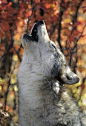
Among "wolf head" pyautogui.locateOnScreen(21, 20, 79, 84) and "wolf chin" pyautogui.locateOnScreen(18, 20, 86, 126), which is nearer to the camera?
"wolf chin" pyautogui.locateOnScreen(18, 20, 86, 126)

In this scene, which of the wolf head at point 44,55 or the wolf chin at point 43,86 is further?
the wolf head at point 44,55

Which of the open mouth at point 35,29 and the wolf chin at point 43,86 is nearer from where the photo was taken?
the wolf chin at point 43,86

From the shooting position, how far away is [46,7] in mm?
A: 6863

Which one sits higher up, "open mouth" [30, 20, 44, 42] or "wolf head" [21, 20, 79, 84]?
"open mouth" [30, 20, 44, 42]

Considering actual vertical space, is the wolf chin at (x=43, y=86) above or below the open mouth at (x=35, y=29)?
below

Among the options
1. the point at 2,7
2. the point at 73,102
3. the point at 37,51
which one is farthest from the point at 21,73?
the point at 2,7

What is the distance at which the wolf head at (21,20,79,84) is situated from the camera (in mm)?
5488

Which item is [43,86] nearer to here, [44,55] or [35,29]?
[44,55]

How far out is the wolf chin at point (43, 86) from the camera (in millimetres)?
5340

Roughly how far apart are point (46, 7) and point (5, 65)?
2.78 m

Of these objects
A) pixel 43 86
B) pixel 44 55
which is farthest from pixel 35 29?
pixel 43 86

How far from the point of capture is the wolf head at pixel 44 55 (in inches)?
216

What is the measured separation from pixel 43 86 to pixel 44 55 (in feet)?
1.89

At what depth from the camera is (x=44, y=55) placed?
559 cm
